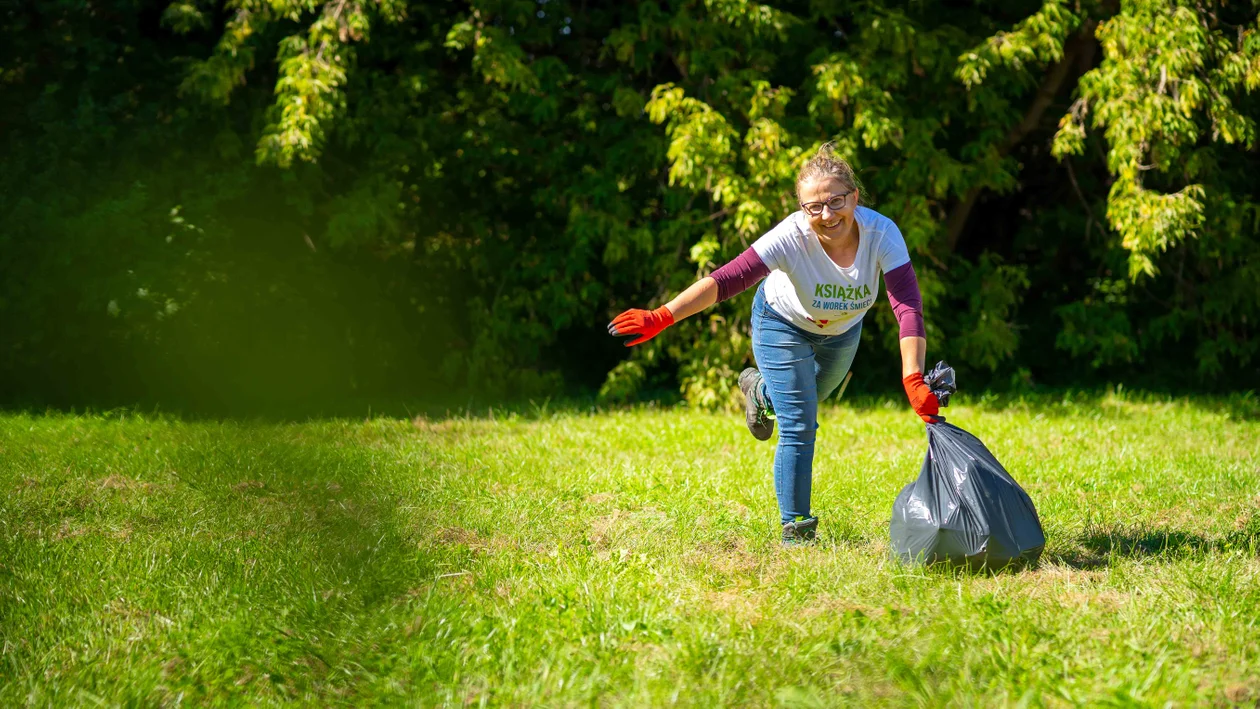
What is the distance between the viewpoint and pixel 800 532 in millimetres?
4617

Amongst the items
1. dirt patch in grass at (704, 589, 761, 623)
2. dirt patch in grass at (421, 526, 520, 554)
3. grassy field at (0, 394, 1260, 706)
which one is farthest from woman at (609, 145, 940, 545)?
dirt patch in grass at (421, 526, 520, 554)

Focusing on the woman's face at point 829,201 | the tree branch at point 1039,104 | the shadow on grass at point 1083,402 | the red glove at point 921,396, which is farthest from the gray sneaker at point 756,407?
the tree branch at point 1039,104

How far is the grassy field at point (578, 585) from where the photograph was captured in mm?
3246

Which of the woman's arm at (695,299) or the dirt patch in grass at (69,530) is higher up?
the woman's arm at (695,299)

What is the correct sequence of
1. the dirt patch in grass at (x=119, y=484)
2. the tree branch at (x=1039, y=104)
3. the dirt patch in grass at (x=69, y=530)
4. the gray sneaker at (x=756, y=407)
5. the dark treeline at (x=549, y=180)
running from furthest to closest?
the tree branch at (x=1039, y=104), the dark treeline at (x=549, y=180), the dirt patch in grass at (x=119, y=484), the gray sneaker at (x=756, y=407), the dirt patch in grass at (x=69, y=530)

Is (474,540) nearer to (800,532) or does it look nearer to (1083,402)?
(800,532)

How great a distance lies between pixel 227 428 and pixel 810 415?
4.82 m

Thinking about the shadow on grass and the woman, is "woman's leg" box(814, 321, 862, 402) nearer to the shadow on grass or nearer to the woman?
the woman

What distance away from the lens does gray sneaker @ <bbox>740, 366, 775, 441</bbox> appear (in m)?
5.04

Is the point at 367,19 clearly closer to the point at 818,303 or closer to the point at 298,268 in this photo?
the point at 298,268

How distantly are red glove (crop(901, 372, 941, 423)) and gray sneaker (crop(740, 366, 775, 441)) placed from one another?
2.86ft

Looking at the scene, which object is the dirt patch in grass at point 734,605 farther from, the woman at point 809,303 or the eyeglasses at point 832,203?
the eyeglasses at point 832,203

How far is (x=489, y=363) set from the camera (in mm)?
10453

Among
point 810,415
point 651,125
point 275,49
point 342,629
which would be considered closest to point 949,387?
point 810,415
